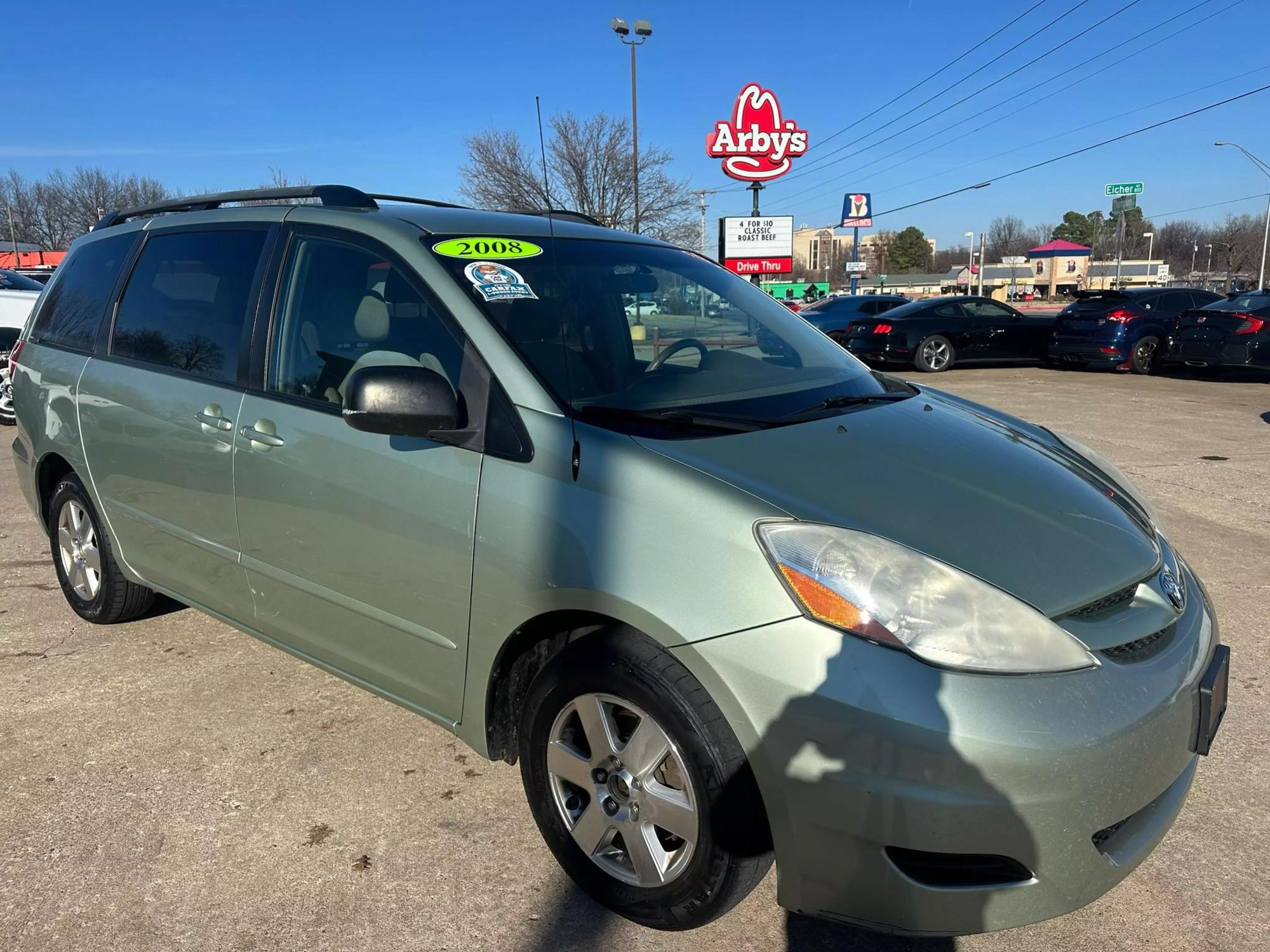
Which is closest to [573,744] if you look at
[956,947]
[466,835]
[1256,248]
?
[466,835]

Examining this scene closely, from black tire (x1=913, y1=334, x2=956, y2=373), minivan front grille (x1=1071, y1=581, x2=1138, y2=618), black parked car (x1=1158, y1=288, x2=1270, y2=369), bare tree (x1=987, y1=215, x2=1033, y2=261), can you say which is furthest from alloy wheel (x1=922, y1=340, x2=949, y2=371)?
bare tree (x1=987, y1=215, x2=1033, y2=261)

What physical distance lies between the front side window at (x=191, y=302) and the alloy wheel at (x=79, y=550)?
2.98 feet

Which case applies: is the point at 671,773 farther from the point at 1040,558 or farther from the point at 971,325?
the point at 971,325

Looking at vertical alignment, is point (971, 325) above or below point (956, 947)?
above

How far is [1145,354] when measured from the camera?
16.2 metres

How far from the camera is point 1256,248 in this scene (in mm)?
80125

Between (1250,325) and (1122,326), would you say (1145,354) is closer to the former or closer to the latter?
Answer: (1122,326)

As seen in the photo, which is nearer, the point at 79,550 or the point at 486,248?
the point at 486,248

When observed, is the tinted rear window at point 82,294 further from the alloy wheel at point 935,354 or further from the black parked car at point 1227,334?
the black parked car at point 1227,334

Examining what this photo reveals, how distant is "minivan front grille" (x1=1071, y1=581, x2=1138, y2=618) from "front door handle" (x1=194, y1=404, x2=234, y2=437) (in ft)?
8.47

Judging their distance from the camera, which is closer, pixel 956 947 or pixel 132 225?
pixel 956 947

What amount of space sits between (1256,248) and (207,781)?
3834 inches

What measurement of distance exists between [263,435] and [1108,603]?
246 centimetres

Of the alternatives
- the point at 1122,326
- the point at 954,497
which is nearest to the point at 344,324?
the point at 954,497
